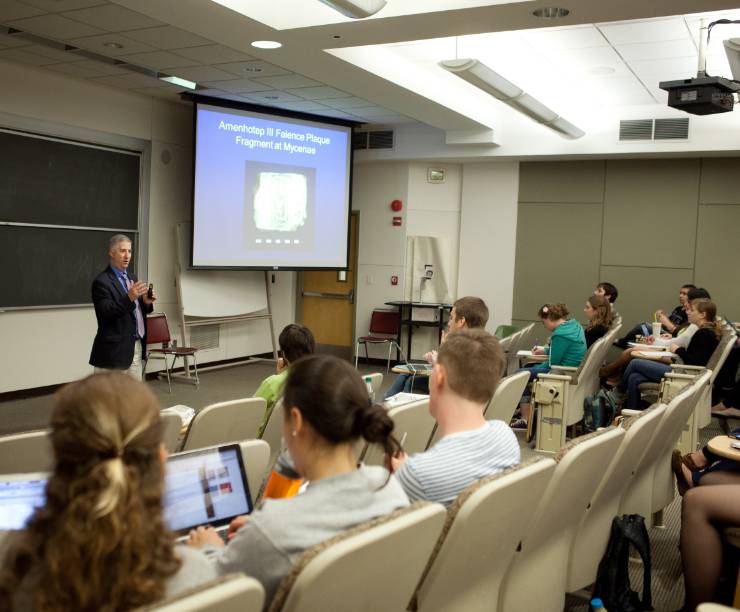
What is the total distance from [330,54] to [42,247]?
3.40m

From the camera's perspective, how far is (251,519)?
1549 mm

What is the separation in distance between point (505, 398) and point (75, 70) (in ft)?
17.8

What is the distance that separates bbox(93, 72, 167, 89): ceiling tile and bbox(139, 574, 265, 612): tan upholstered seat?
7034 mm

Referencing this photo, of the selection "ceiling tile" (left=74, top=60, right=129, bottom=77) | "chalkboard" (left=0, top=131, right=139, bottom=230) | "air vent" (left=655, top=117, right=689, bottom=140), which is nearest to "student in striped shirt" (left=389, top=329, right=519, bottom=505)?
"ceiling tile" (left=74, top=60, right=129, bottom=77)

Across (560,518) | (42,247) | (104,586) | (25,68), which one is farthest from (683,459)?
(25,68)

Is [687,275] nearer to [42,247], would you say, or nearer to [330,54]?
[330,54]

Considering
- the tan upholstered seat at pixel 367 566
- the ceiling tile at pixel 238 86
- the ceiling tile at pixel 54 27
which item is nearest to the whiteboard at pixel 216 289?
the ceiling tile at pixel 238 86

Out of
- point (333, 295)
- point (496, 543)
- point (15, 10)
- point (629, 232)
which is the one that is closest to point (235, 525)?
point (496, 543)

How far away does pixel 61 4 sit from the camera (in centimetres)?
538

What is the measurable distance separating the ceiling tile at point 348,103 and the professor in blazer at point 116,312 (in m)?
3.67

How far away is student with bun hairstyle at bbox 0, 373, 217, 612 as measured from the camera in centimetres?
117

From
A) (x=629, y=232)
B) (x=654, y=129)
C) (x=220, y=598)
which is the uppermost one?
(x=654, y=129)

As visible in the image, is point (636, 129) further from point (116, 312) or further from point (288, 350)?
point (288, 350)

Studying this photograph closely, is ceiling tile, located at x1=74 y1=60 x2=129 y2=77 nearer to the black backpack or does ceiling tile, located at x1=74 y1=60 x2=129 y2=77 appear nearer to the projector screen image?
the projector screen image
